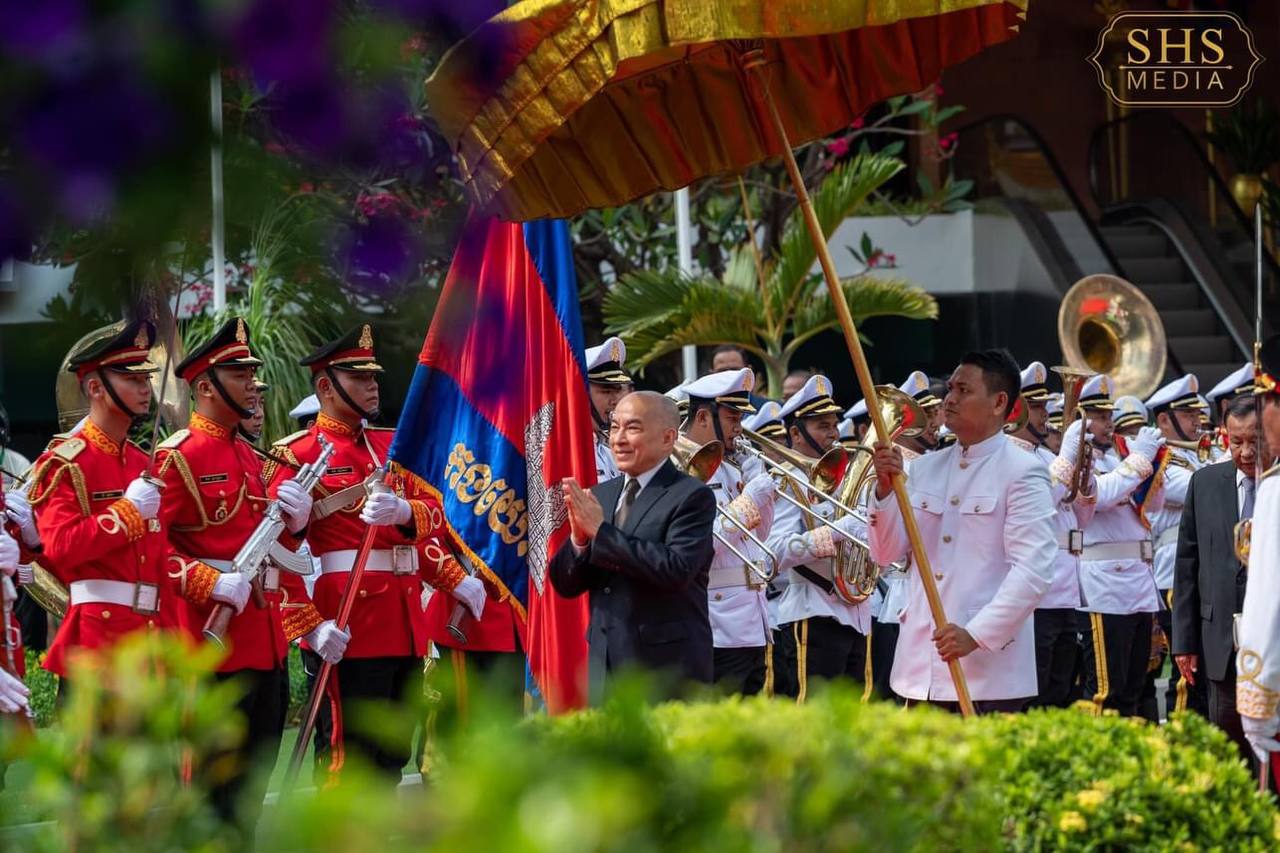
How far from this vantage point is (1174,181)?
20125 mm

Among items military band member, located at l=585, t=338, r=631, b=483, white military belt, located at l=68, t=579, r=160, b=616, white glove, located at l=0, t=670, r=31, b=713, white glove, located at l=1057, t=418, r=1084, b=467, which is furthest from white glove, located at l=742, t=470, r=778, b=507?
white glove, located at l=0, t=670, r=31, b=713

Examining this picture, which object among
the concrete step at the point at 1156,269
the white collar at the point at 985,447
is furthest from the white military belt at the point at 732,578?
the concrete step at the point at 1156,269

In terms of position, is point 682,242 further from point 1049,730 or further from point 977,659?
point 1049,730

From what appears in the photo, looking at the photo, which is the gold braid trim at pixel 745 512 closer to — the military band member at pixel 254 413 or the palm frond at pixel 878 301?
the military band member at pixel 254 413

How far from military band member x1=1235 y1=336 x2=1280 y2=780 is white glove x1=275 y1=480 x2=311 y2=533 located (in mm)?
3672

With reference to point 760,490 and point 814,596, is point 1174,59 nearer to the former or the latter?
point 814,596

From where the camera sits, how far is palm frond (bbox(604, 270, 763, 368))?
1493cm

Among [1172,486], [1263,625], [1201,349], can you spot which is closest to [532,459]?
[1263,625]

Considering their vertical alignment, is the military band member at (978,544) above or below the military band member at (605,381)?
below

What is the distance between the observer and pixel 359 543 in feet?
26.7

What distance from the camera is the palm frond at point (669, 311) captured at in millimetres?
14930

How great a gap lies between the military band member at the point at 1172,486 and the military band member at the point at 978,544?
426cm

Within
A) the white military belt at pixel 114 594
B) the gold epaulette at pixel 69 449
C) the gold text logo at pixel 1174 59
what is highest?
the gold text logo at pixel 1174 59

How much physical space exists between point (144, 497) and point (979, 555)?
10.1ft
